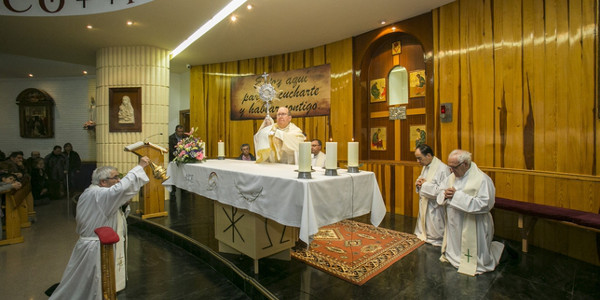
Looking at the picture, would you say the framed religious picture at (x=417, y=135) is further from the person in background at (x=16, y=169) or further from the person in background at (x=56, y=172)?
the person in background at (x=56, y=172)

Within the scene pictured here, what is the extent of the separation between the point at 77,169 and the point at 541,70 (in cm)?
1119

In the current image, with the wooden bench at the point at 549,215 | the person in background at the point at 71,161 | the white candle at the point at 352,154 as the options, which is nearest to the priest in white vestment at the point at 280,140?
the white candle at the point at 352,154

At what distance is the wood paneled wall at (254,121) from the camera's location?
695cm

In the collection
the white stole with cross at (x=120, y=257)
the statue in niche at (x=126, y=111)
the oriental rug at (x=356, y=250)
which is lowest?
the oriental rug at (x=356, y=250)

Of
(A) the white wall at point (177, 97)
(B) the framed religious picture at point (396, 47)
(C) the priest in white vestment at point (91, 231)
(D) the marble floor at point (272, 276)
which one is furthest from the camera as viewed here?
(A) the white wall at point (177, 97)

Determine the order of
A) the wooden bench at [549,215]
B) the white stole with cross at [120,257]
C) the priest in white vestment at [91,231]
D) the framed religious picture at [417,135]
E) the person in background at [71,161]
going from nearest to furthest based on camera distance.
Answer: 1. the priest in white vestment at [91,231]
2. the white stole with cross at [120,257]
3. the wooden bench at [549,215]
4. the framed religious picture at [417,135]
5. the person in background at [71,161]

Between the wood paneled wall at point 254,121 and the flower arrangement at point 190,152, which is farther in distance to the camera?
the wood paneled wall at point 254,121

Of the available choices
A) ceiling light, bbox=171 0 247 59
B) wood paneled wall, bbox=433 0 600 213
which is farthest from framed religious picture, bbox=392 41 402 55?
ceiling light, bbox=171 0 247 59

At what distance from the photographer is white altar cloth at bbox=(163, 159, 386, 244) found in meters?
2.38

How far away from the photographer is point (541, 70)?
13.6ft

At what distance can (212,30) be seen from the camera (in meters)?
6.27

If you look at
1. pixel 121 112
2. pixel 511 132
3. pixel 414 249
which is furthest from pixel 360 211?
pixel 121 112

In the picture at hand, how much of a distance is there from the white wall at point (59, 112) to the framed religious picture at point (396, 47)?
10003 mm

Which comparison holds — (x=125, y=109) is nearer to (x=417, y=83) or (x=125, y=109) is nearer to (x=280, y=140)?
(x=280, y=140)
